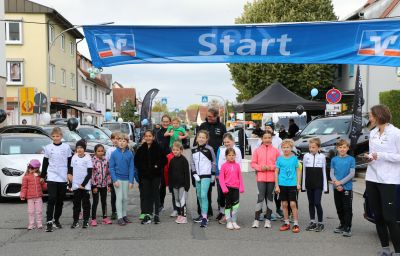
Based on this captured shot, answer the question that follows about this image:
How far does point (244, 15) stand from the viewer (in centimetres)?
3938

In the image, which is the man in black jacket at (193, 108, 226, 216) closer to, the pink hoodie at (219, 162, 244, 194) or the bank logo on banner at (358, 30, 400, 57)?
the pink hoodie at (219, 162, 244, 194)

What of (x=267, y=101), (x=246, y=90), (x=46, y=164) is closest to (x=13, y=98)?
(x=246, y=90)

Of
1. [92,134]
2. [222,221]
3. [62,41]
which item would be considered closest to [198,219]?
[222,221]

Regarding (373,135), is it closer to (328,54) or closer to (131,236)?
(328,54)

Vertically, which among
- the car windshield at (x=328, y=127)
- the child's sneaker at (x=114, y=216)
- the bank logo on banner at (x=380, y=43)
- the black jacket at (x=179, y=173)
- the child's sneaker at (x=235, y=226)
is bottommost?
the child's sneaker at (x=114, y=216)

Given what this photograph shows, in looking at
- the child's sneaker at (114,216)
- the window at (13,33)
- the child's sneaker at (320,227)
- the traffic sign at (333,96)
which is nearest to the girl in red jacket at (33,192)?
the child's sneaker at (114,216)

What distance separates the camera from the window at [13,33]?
119 feet

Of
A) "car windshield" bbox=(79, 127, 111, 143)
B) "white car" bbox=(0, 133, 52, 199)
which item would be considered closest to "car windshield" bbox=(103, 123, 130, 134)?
"car windshield" bbox=(79, 127, 111, 143)

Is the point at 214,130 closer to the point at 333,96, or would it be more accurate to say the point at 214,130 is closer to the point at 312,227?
the point at 312,227

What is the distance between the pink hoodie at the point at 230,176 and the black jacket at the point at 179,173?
69 centimetres

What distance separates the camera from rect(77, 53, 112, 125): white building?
51.7 meters

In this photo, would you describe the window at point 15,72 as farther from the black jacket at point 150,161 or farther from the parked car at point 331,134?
the black jacket at point 150,161

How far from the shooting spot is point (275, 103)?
20016 millimetres

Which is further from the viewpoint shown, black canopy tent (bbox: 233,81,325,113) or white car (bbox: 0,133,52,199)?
black canopy tent (bbox: 233,81,325,113)
